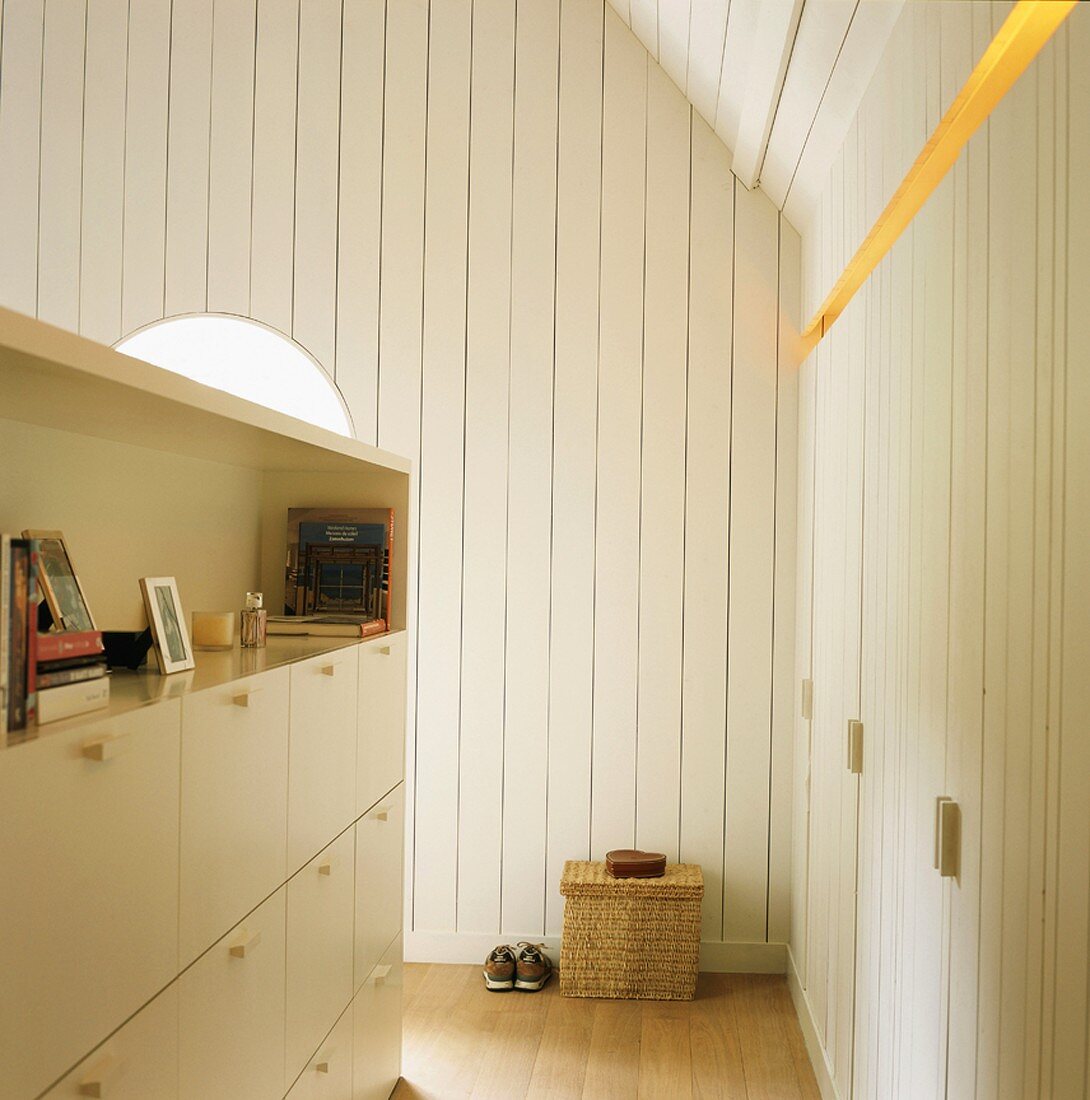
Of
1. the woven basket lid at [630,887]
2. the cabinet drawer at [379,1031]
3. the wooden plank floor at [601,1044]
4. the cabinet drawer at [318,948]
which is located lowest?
the wooden plank floor at [601,1044]

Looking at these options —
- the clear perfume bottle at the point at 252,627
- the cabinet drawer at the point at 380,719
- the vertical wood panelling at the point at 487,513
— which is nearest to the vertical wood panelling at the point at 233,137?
the vertical wood panelling at the point at 487,513

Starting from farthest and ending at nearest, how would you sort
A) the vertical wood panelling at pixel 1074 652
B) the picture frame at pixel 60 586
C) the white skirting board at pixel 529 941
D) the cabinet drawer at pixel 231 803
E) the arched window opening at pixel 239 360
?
the arched window opening at pixel 239 360 < the white skirting board at pixel 529 941 < the cabinet drawer at pixel 231 803 < the picture frame at pixel 60 586 < the vertical wood panelling at pixel 1074 652

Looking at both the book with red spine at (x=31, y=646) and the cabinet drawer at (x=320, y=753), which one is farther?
the cabinet drawer at (x=320, y=753)

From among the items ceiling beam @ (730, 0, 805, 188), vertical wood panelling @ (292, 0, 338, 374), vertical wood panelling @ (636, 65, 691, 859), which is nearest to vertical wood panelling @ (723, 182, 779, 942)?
vertical wood panelling @ (636, 65, 691, 859)

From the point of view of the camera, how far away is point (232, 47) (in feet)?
12.5

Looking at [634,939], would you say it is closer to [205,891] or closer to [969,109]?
[205,891]

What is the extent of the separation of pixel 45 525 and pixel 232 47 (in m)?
2.56

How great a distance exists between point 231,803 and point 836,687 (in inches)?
62.2

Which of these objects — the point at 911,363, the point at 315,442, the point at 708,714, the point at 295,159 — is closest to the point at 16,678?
the point at 315,442

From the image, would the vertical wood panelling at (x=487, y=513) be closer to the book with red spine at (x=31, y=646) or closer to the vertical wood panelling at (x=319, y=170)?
the vertical wood panelling at (x=319, y=170)

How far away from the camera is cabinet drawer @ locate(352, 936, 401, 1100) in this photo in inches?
99.4

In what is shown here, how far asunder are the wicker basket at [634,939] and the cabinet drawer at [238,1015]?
1.56 m

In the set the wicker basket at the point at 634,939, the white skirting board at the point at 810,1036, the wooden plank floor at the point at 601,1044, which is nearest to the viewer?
the white skirting board at the point at 810,1036

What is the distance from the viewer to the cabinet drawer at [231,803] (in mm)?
1613
